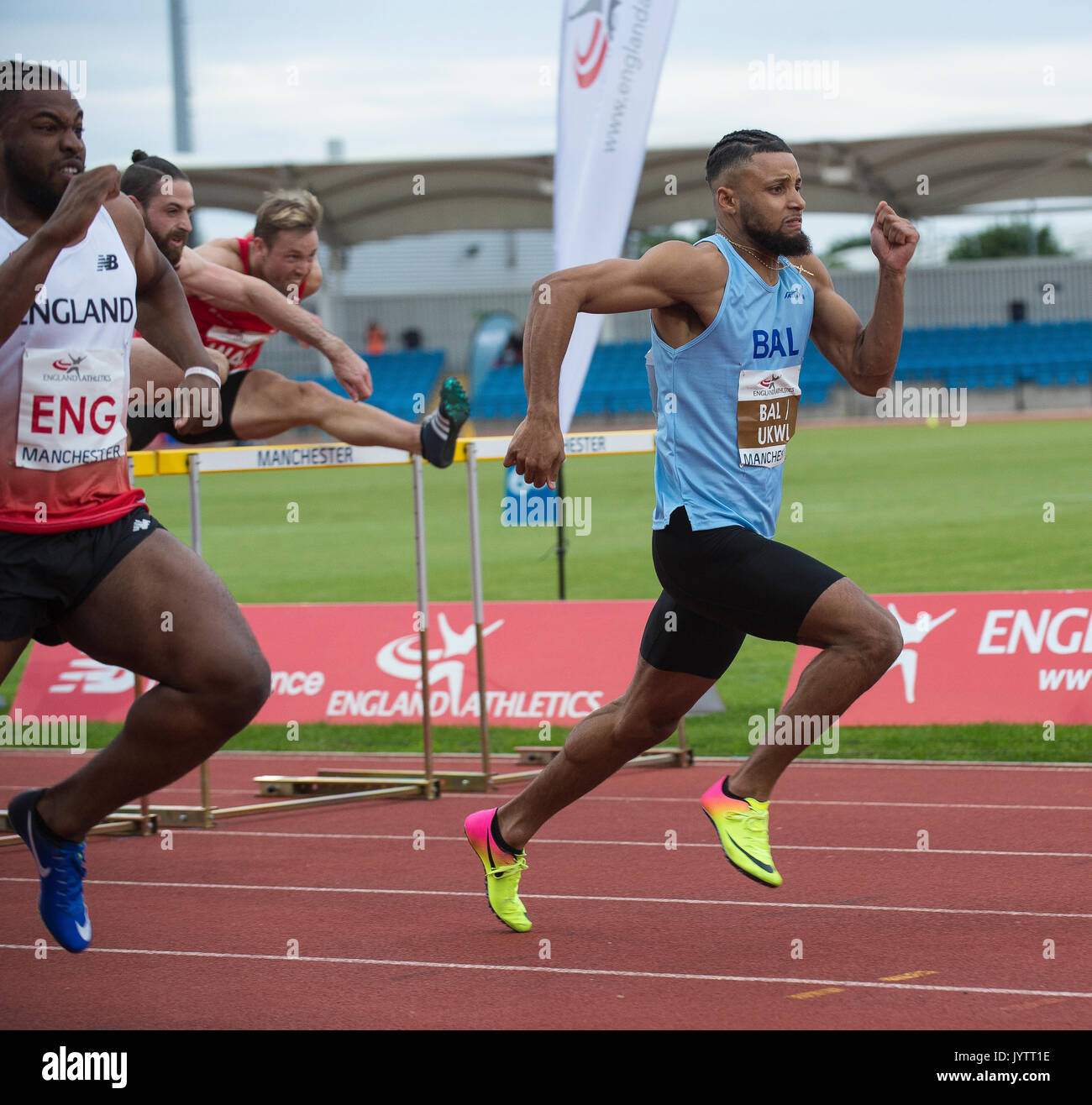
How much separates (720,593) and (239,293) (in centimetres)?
315

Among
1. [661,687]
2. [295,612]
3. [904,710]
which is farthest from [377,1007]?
[295,612]

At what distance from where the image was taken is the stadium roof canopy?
140 feet

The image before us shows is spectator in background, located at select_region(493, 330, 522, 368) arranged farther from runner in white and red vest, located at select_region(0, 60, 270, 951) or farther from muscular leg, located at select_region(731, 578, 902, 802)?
runner in white and red vest, located at select_region(0, 60, 270, 951)

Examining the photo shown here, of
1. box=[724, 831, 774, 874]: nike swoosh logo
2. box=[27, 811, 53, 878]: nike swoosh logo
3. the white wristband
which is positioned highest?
the white wristband

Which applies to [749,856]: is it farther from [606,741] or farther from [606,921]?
[606,921]

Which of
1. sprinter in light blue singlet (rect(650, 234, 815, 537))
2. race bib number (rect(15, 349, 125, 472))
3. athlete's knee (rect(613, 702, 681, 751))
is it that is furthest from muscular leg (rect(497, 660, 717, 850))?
race bib number (rect(15, 349, 125, 472))

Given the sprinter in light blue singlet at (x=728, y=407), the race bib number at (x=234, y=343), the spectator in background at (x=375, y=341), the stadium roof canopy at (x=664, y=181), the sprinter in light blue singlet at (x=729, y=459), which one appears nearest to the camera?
the sprinter in light blue singlet at (x=729, y=459)

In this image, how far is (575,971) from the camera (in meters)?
4.48

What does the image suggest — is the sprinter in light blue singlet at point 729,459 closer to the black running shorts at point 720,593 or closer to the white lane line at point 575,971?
the black running shorts at point 720,593

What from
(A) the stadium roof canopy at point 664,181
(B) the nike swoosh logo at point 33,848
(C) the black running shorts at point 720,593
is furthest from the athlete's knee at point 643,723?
(A) the stadium roof canopy at point 664,181

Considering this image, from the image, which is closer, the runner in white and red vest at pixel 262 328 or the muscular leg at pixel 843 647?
the muscular leg at pixel 843 647

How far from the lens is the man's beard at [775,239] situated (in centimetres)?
470

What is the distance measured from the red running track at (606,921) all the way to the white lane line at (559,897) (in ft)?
0.05

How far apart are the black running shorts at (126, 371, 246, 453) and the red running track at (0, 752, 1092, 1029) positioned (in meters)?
1.72
